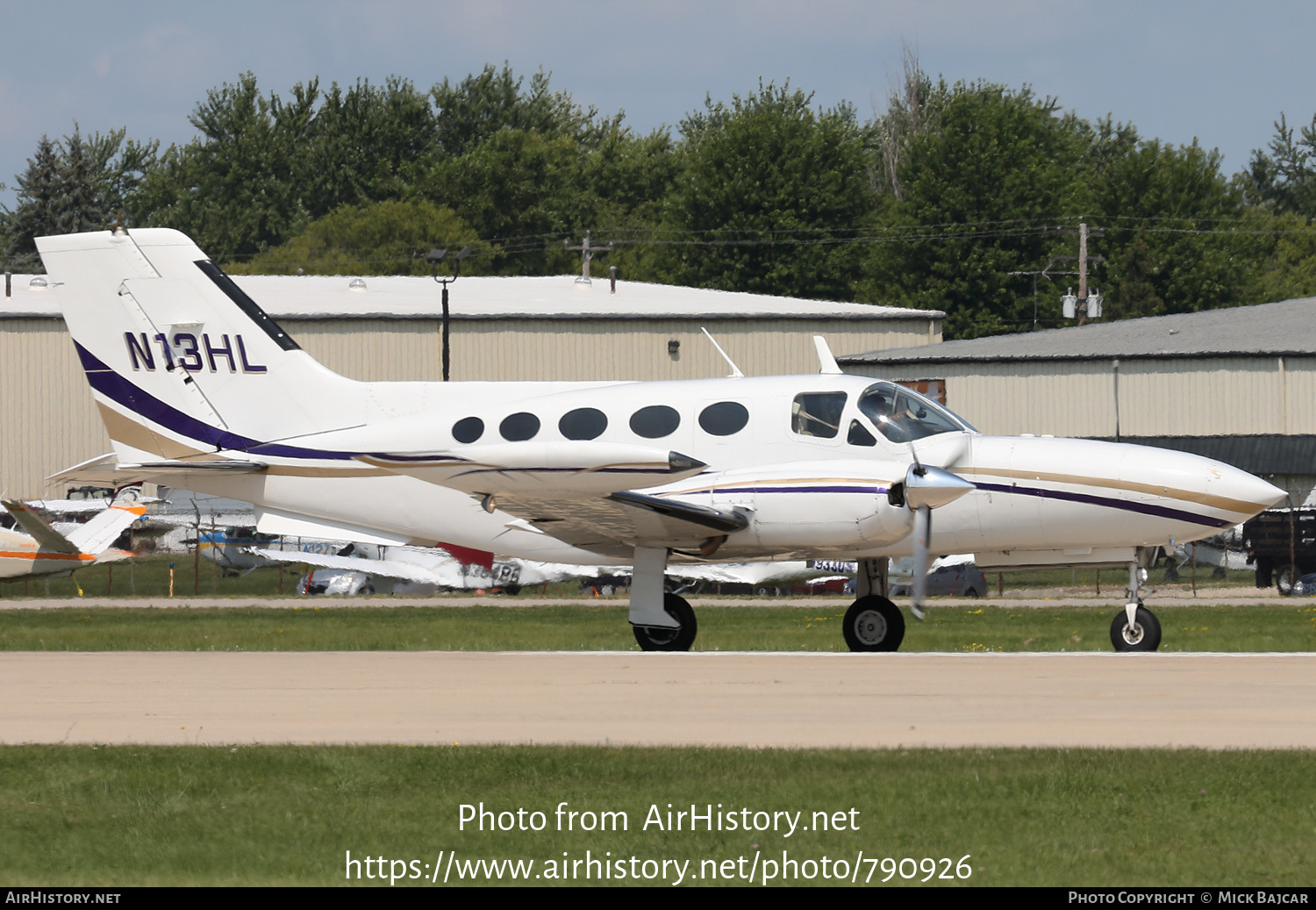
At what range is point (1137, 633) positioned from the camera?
59.0 feet

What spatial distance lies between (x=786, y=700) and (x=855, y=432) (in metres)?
5.53

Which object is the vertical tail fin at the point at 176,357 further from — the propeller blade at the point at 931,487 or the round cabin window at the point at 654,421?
the propeller blade at the point at 931,487

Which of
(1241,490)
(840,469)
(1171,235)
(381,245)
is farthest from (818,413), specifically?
(381,245)

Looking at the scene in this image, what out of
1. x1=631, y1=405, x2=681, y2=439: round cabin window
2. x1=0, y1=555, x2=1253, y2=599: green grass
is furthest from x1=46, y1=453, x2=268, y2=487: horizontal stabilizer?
x1=0, y1=555, x2=1253, y2=599: green grass

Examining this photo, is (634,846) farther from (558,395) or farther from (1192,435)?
(1192,435)

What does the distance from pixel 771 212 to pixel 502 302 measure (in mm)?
32192

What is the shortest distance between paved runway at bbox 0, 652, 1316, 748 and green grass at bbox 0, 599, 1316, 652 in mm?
5092

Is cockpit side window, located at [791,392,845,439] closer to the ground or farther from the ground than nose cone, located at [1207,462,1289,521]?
farther from the ground

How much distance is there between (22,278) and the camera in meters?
66.4

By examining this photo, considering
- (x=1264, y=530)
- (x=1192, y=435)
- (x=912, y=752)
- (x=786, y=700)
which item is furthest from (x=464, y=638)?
(x=1192, y=435)

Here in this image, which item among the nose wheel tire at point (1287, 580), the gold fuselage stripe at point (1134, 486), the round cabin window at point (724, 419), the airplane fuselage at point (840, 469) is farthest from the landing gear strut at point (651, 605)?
the nose wheel tire at point (1287, 580)

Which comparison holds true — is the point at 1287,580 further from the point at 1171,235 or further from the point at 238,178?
the point at 238,178

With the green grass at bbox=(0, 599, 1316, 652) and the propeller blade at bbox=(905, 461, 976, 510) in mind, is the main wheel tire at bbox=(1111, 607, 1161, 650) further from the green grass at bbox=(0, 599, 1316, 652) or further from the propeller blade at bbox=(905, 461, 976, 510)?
the green grass at bbox=(0, 599, 1316, 652)

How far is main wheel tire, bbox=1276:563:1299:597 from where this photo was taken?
35688mm
